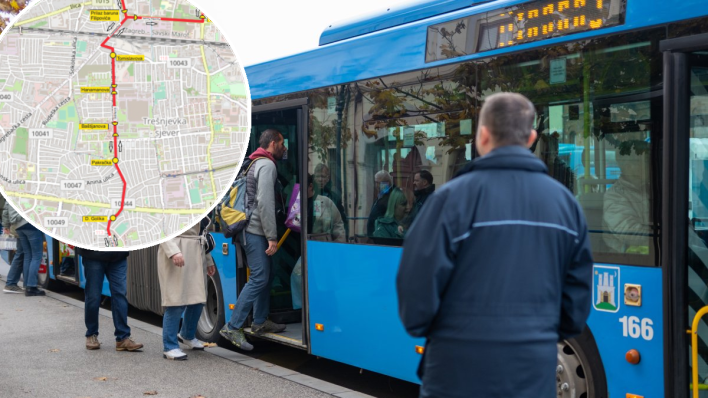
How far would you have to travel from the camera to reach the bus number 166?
4512 millimetres

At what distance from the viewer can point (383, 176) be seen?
20.8 feet

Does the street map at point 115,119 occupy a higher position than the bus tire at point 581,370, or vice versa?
the street map at point 115,119

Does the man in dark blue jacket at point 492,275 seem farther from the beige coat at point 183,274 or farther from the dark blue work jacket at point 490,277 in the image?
the beige coat at point 183,274

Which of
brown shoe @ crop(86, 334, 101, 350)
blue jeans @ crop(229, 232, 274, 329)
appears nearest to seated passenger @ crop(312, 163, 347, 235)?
blue jeans @ crop(229, 232, 274, 329)

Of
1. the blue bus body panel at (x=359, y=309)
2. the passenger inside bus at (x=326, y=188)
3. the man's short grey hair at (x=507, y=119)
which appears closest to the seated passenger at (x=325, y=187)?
the passenger inside bus at (x=326, y=188)

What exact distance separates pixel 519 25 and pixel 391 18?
4.52 feet

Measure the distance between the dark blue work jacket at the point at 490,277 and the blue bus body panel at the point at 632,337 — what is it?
181 centimetres

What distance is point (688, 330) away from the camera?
437 cm

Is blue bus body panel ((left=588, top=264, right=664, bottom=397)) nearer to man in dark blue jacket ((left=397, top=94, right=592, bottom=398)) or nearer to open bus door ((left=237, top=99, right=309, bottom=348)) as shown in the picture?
man in dark blue jacket ((left=397, top=94, right=592, bottom=398))

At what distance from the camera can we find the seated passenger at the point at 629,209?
179 inches

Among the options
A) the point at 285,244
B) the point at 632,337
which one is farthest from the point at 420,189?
the point at 285,244

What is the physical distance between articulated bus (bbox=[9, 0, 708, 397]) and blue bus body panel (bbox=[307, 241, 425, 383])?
0.02 metres

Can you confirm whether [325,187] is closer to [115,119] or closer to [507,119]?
[115,119]

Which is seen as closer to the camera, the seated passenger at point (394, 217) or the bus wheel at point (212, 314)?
the seated passenger at point (394, 217)
